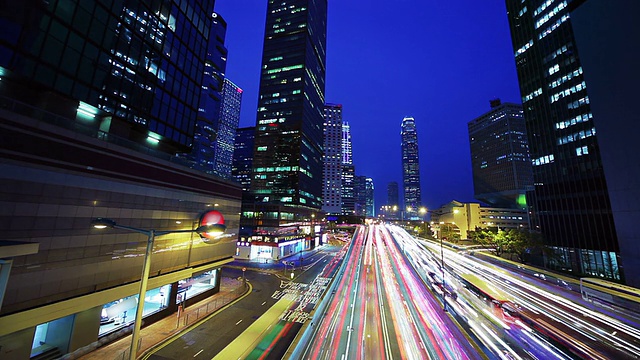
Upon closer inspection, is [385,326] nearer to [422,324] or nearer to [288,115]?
[422,324]

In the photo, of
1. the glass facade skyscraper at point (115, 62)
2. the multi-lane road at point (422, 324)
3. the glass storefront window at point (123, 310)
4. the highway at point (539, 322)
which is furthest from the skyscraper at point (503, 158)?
the glass storefront window at point (123, 310)

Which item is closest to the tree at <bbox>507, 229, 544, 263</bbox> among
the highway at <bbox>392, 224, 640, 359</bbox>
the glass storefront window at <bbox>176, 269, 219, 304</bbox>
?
the highway at <bbox>392, 224, 640, 359</bbox>

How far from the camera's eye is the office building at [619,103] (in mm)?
35250

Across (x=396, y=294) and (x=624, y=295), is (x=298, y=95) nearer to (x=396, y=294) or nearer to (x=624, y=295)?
(x=396, y=294)

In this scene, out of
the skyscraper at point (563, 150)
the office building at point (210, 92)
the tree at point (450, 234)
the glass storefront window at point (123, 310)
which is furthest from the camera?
the office building at point (210, 92)

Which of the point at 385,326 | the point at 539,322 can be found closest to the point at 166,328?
the point at 385,326

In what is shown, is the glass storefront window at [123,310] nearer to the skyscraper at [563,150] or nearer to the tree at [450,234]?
the skyscraper at [563,150]

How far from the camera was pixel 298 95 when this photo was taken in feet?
386

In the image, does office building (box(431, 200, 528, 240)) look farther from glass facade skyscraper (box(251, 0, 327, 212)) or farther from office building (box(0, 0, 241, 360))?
office building (box(0, 0, 241, 360))

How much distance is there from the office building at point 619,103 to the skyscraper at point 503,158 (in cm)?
9517

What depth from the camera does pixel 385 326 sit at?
70.9 feet

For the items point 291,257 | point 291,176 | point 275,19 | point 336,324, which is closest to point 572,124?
point 336,324

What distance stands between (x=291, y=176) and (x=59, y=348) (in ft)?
322

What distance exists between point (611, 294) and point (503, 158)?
435 feet
